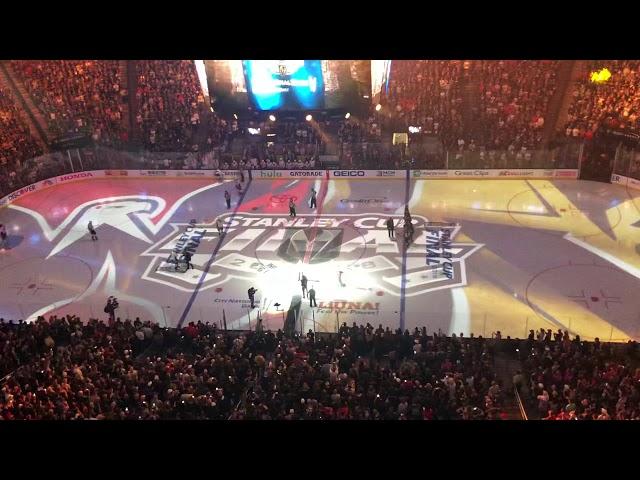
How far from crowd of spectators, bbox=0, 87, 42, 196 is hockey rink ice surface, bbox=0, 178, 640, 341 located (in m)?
0.99

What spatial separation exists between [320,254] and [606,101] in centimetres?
1485

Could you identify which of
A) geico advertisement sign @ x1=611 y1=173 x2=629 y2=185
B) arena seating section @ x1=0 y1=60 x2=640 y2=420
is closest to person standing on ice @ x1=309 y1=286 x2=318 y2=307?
arena seating section @ x1=0 y1=60 x2=640 y2=420

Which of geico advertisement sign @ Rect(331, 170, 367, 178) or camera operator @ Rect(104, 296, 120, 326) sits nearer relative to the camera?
camera operator @ Rect(104, 296, 120, 326)

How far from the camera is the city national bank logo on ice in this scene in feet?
72.2

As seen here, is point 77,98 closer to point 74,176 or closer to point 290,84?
point 74,176

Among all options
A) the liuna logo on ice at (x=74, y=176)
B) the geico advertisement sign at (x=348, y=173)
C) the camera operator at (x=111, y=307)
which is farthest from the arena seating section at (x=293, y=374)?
the liuna logo on ice at (x=74, y=176)

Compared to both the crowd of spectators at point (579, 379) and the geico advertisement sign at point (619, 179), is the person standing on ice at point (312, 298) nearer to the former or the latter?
the crowd of spectators at point (579, 379)

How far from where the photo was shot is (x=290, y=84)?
30516mm

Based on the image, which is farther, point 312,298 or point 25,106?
point 25,106

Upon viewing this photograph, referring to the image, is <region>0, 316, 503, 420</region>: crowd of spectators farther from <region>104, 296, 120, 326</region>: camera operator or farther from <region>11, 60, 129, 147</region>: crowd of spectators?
<region>11, 60, 129, 147</region>: crowd of spectators

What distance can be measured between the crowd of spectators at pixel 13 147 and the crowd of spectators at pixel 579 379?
23203mm

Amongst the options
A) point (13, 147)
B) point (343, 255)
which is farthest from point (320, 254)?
point (13, 147)

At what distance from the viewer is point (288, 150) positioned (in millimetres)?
31312

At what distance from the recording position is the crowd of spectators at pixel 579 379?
13492mm
